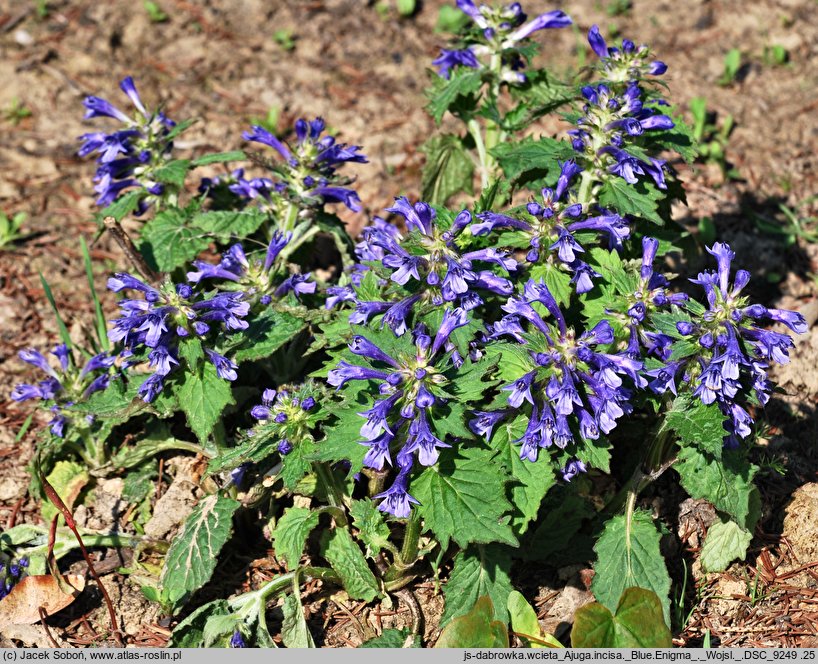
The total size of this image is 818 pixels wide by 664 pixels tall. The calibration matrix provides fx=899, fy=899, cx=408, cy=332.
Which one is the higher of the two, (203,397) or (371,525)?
(203,397)

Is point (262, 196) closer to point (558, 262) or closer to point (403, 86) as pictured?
point (558, 262)

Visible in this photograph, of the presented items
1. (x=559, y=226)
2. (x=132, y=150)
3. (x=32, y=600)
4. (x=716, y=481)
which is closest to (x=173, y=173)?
(x=132, y=150)

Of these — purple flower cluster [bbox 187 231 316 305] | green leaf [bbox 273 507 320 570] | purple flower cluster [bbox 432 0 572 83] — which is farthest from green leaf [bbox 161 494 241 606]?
purple flower cluster [bbox 432 0 572 83]

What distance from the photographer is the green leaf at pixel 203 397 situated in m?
4.20

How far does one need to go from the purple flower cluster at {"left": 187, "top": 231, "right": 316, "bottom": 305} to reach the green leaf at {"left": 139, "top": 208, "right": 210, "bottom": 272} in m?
0.25

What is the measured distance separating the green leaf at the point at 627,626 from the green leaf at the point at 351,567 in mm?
1073

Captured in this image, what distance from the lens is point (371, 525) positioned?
433 centimetres

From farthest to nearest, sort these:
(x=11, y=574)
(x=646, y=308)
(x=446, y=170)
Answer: (x=446, y=170) → (x=11, y=574) → (x=646, y=308)

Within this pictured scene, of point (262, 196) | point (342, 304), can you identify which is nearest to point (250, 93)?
point (262, 196)

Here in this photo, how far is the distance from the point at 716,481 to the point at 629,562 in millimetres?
558

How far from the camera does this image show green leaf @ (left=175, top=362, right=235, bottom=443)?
4.20 metres

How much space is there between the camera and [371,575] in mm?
4434

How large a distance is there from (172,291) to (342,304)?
3.47 ft

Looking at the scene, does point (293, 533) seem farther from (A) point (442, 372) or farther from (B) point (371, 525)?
(A) point (442, 372)
